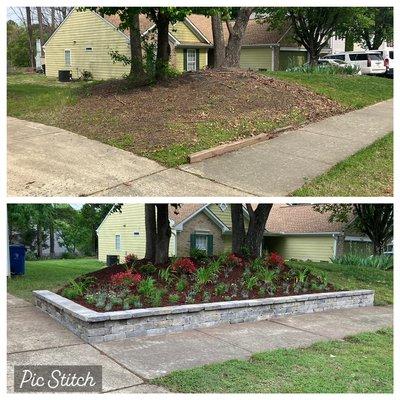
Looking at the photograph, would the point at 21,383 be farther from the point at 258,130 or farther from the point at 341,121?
the point at 341,121

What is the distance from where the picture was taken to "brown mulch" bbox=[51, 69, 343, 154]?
29.4 ft

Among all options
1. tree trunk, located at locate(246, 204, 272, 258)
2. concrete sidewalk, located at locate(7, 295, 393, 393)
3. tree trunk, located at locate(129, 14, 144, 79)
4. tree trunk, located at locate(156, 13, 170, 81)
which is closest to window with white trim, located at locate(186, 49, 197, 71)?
tree trunk, located at locate(129, 14, 144, 79)

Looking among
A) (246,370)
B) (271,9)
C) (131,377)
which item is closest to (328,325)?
(246,370)

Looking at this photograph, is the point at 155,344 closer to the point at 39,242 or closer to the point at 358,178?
the point at 358,178

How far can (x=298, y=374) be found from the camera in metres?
5.71

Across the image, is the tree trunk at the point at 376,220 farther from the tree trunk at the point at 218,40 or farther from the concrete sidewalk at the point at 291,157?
the concrete sidewalk at the point at 291,157

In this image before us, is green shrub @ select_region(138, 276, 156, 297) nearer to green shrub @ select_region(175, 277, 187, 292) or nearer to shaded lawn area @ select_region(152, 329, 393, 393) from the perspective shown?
green shrub @ select_region(175, 277, 187, 292)

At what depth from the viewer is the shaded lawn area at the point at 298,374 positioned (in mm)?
5289

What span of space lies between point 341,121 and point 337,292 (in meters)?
3.49

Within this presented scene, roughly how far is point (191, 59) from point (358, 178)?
22773mm

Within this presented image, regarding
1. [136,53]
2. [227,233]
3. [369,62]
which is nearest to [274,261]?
[136,53]

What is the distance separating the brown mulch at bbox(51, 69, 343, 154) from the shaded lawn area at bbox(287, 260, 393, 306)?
3.92 meters

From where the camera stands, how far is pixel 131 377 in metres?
5.59

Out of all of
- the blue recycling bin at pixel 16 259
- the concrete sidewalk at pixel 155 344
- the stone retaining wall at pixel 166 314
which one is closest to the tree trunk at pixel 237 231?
the stone retaining wall at pixel 166 314
